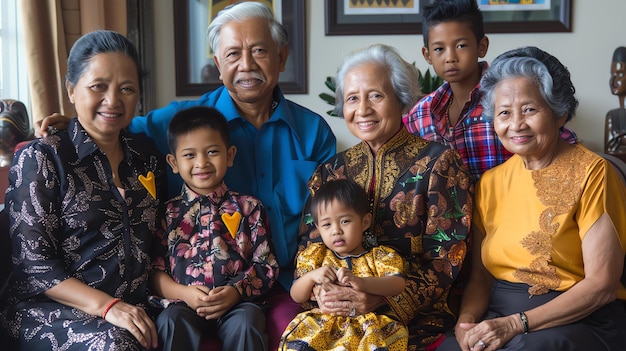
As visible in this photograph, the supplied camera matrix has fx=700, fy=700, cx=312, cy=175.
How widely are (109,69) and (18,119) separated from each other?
647 millimetres

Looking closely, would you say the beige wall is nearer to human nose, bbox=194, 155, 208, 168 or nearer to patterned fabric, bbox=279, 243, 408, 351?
human nose, bbox=194, 155, 208, 168

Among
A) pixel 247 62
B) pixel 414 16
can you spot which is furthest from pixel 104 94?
pixel 414 16

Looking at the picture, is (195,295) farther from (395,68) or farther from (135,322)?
(395,68)

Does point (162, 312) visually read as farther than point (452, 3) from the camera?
No

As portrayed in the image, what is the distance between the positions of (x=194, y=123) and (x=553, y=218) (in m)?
1.18

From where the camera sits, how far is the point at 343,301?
2.05 m

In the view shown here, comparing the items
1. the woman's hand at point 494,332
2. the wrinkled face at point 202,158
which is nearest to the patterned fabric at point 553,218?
the woman's hand at point 494,332

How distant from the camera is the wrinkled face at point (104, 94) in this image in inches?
86.5

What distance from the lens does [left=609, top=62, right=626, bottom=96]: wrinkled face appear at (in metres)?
4.59

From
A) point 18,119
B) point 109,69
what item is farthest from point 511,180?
point 18,119

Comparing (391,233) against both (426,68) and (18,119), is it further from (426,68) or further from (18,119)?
(426,68)

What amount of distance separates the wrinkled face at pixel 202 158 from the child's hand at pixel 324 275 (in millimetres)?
503

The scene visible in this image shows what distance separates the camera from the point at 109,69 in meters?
2.21

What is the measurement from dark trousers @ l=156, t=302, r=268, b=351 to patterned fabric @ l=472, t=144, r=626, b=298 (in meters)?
0.74
